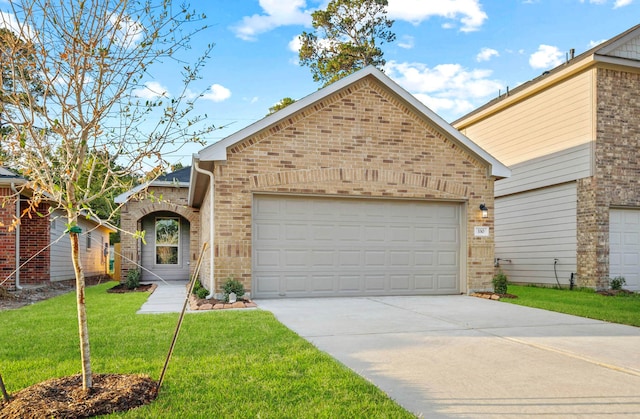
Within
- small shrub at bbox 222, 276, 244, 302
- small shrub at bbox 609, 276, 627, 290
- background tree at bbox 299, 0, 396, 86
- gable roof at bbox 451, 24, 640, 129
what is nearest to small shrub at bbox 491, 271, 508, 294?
small shrub at bbox 609, 276, 627, 290

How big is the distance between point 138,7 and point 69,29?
59 cm

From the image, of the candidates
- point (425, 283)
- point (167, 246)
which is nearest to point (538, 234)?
point (425, 283)

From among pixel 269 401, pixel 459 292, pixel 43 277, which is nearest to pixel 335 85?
pixel 459 292

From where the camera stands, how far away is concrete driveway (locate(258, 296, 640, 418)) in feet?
12.1

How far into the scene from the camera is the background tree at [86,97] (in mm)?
3580

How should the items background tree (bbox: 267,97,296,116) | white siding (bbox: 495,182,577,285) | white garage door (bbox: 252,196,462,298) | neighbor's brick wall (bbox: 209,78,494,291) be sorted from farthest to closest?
background tree (bbox: 267,97,296,116) → white siding (bbox: 495,182,577,285) → white garage door (bbox: 252,196,462,298) → neighbor's brick wall (bbox: 209,78,494,291)

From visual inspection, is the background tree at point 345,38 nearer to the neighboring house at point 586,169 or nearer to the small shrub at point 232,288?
the neighboring house at point 586,169

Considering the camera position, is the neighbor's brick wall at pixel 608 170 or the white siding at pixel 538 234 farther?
the white siding at pixel 538 234

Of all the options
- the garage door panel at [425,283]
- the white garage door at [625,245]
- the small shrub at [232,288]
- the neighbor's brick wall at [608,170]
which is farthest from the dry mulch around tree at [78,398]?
the white garage door at [625,245]

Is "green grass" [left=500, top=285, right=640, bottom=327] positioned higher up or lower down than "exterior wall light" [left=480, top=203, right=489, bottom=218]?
lower down

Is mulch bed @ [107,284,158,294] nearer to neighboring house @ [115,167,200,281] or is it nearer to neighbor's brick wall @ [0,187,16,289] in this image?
neighboring house @ [115,167,200,281]

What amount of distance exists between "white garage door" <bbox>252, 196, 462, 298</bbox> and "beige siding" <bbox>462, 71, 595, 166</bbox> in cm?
462

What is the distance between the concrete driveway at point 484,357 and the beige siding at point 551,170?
19.9ft

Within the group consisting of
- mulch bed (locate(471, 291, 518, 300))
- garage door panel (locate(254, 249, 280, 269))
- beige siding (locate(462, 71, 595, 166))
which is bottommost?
mulch bed (locate(471, 291, 518, 300))
